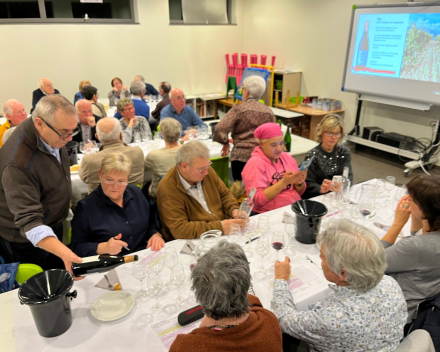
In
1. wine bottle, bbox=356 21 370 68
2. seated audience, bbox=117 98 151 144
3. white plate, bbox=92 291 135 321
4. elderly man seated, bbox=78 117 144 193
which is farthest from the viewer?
wine bottle, bbox=356 21 370 68

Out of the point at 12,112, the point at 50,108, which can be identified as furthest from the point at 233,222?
the point at 12,112

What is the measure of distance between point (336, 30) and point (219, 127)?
4.42 meters

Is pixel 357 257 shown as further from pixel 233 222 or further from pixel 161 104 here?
pixel 161 104

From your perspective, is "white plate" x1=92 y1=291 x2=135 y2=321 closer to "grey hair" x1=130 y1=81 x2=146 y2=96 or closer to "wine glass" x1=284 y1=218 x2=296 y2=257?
"wine glass" x1=284 y1=218 x2=296 y2=257

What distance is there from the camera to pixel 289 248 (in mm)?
2049

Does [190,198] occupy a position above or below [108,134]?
below

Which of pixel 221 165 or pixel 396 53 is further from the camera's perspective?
pixel 396 53

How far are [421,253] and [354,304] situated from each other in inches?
24.2

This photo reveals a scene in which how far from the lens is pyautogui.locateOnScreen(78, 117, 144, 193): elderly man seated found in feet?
9.49

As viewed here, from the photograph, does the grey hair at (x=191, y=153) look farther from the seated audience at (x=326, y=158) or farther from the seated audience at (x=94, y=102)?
the seated audience at (x=94, y=102)

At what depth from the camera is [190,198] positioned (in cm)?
241

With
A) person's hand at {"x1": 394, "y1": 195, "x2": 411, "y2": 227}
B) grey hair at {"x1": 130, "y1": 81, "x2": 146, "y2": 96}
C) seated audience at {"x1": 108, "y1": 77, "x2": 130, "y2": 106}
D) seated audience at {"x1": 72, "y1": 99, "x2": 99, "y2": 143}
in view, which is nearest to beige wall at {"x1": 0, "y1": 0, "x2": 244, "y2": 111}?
seated audience at {"x1": 108, "y1": 77, "x2": 130, "y2": 106}

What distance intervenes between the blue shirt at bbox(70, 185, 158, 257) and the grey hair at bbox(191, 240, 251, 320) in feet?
3.48

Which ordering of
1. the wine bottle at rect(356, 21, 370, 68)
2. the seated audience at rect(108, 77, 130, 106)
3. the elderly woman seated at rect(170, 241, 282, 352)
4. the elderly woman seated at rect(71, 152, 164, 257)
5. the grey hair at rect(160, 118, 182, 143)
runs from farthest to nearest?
the seated audience at rect(108, 77, 130, 106)
the wine bottle at rect(356, 21, 370, 68)
the grey hair at rect(160, 118, 182, 143)
the elderly woman seated at rect(71, 152, 164, 257)
the elderly woman seated at rect(170, 241, 282, 352)
